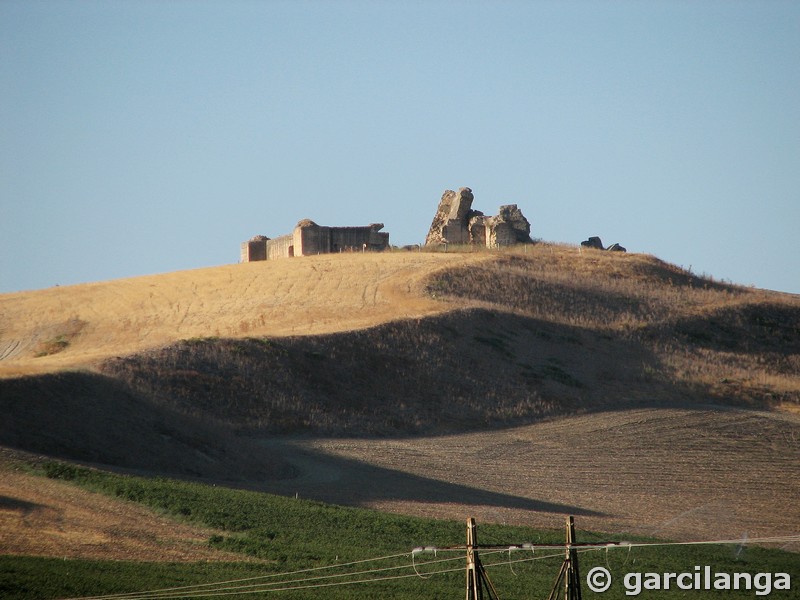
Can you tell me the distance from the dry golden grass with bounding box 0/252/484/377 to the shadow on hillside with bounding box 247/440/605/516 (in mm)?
11225

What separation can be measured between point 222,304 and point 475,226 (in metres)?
16.9

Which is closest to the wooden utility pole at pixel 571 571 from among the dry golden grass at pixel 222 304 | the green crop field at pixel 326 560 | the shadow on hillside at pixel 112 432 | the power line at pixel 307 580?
the power line at pixel 307 580

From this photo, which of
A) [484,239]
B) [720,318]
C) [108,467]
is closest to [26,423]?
[108,467]

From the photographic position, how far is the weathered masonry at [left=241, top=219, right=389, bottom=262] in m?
57.1

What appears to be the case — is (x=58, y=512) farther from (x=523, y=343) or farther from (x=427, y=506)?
(x=523, y=343)

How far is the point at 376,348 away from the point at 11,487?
1898 cm

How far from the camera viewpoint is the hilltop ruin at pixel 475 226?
5825 cm

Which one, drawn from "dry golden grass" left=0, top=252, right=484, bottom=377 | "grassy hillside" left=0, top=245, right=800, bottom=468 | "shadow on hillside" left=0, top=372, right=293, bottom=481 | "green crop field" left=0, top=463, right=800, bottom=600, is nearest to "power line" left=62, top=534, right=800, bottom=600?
"green crop field" left=0, top=463, right=800, bottom=600

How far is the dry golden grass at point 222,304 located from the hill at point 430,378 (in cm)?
18

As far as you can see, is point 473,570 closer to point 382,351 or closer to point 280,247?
point 382,351

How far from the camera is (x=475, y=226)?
5959 centimetres

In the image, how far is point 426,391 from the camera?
121 feet

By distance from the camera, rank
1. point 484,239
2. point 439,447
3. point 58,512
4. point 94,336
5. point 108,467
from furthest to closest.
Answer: point 484,239 → point 94,336 → point 439,447 → point 108,467 → point 58,512

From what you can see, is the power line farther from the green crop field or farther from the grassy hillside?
the grassy hillside
